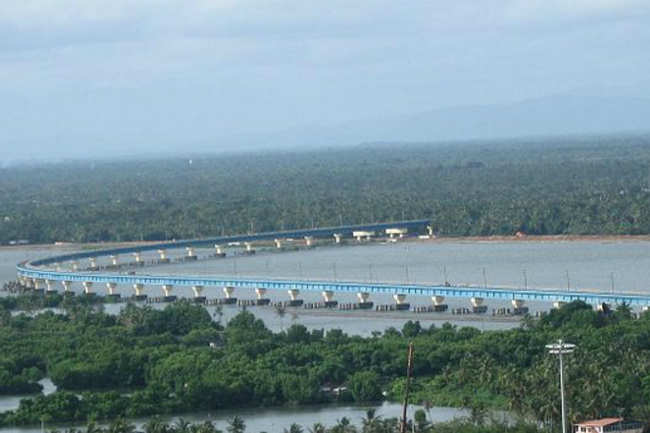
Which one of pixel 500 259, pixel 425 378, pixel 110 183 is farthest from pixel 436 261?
pixel 110 183

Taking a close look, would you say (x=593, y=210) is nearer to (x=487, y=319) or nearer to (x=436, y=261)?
(x=436, y=261)

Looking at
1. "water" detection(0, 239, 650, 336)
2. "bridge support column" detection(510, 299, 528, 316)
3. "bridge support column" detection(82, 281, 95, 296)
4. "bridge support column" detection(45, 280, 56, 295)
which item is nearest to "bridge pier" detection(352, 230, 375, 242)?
"water" detection(0, 239, 650, 336)

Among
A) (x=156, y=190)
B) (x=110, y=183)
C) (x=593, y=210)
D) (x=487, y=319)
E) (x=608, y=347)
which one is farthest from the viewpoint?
(x=110, y=183)

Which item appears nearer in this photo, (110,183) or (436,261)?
(436,261)

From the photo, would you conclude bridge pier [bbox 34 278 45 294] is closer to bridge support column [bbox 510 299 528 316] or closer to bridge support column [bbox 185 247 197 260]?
bridge support column [bbox 185 247 197 260]

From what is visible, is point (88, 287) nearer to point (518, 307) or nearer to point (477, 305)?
point (477, 305)

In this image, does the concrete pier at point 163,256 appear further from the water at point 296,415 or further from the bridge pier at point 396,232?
the water at point 296,415

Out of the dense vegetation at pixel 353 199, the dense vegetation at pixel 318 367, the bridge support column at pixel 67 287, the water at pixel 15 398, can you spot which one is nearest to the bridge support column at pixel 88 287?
the bridge support column at pixel 67 287
